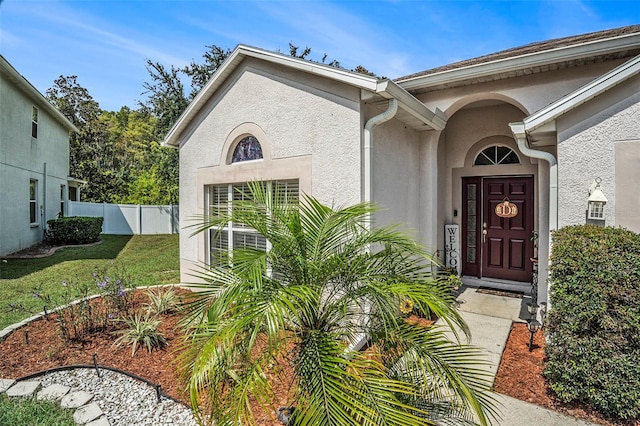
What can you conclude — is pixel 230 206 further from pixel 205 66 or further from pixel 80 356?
pixel 205 66

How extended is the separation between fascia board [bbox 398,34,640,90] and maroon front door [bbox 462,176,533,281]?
3.47 meters

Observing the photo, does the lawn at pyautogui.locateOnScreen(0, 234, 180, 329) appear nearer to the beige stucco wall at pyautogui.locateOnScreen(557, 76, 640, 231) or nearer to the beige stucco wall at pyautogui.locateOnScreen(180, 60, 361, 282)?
the beige stucco wall at pyautogui.locateOnScreen(180, 60, 361, 282)

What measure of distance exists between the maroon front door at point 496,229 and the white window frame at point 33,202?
21042 mm

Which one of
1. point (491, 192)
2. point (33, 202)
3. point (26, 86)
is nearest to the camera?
point (491, 192)

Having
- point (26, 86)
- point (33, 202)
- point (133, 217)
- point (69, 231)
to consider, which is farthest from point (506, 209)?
point (133, 217)

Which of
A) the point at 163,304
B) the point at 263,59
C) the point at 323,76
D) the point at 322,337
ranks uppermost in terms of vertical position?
the point at 263,59

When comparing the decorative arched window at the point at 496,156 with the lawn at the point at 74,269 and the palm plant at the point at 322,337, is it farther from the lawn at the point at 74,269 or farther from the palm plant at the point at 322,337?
the lawn at the point at 74,269

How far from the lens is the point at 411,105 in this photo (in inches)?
277

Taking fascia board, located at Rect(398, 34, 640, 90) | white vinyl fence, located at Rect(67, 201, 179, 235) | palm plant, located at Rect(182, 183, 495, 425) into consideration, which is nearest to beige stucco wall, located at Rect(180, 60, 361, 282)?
palm plant, located at Rect(182, 183, 495, 425)

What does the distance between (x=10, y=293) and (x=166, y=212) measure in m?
16.9

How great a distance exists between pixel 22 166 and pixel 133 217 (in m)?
9.44

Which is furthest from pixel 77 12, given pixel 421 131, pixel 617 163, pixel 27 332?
pixel 617 163

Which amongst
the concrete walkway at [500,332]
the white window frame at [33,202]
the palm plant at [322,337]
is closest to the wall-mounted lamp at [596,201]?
the concrete walkway at [500,332]

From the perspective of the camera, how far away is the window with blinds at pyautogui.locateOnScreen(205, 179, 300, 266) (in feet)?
25.9
